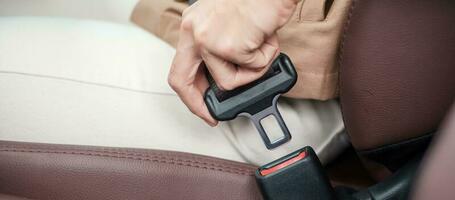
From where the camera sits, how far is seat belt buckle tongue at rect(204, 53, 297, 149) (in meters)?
0.60

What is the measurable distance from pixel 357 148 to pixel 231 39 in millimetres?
195

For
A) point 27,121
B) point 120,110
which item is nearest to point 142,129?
point 120,110

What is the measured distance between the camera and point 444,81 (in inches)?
22.1

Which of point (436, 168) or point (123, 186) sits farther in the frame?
point (123, 186)

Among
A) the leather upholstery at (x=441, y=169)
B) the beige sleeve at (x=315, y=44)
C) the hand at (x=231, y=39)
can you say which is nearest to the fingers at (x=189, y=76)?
the hand at (x=231, y=39)

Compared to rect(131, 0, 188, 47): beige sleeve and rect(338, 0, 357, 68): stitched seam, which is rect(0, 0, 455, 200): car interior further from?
rect(131, 0, 188, 47): beige sleeve

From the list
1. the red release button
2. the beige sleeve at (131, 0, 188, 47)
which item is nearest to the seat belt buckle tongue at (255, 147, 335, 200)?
the red release button

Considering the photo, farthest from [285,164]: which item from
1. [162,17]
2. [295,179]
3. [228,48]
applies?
[162,17]

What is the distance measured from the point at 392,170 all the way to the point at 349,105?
117mm

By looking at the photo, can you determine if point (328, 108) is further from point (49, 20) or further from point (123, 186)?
point (49, 20)

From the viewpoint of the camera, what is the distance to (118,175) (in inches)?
24.8

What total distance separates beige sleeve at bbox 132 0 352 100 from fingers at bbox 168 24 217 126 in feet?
0.34

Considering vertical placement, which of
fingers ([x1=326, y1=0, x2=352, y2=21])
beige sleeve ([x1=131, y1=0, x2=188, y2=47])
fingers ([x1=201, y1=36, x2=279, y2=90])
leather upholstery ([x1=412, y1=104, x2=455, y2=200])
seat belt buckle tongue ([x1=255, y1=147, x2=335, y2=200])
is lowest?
seat belt buckle tongue ([x1=255, y1=147, x2=335, y2=200])

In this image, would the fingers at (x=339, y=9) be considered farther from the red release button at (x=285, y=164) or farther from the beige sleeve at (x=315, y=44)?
the red release button at (x=285, y=164)
